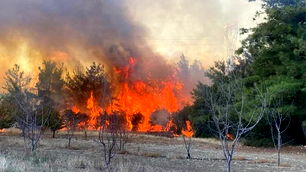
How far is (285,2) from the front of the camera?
34.4 metres

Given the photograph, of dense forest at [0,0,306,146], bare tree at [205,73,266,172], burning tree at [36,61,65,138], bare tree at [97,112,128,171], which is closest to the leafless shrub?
dense forest at [0,0,306,146]

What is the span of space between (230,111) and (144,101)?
22.0m

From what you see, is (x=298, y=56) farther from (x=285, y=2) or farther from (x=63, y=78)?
(x=63, y=78)

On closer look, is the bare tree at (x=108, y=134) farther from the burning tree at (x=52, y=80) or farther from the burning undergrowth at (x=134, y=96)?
the burning tree at (x=52, y=80)

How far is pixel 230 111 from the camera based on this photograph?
1103 inches

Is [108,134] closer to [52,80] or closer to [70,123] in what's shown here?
[70,123]

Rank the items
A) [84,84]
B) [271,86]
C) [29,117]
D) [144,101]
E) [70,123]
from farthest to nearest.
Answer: [84,84] → [144,101] → [70,123] → [271,86] → [29,117]

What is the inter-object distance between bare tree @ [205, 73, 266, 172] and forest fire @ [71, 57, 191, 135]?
420 inches

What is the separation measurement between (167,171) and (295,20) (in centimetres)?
2304

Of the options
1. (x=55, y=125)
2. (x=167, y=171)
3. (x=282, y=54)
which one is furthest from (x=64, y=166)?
(x=282, y=54)

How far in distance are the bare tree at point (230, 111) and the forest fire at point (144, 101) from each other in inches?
420

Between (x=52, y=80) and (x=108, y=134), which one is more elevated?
(x=52, y=80)

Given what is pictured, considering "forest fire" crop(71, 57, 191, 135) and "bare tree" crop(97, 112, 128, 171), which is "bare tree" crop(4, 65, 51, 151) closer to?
"bare tree" crop(97, 112, 128, 171)

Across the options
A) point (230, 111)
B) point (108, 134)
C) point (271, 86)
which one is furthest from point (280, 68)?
point (108, 134)
